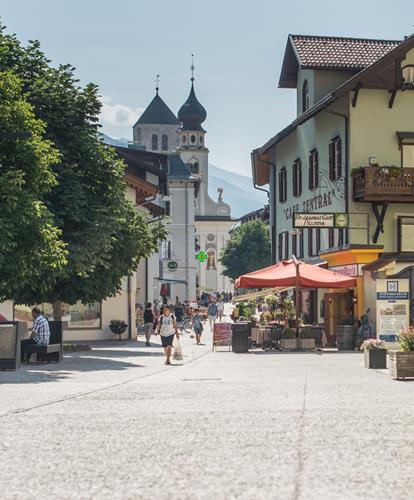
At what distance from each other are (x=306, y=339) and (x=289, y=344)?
1.75ft

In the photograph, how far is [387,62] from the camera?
1551 inches

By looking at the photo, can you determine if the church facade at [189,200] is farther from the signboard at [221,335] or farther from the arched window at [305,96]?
the signboard at [221,335]

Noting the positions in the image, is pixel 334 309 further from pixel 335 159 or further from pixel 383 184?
pixel 335 159

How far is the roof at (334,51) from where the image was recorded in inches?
1716

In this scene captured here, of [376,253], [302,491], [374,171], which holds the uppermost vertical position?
[374,171]

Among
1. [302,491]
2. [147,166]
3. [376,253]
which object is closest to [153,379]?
[302,491]

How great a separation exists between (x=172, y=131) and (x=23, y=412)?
153020 millimetres

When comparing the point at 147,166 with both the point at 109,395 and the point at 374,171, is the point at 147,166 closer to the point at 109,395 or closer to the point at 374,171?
the point at 374,171

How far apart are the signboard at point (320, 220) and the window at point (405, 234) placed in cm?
298

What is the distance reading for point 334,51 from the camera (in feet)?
146

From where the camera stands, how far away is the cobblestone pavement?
27.0 ft

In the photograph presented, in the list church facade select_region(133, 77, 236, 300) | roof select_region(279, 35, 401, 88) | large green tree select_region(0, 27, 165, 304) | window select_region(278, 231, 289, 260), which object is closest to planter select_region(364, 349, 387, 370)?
large green tree select_region(0, 27, 165, 304)

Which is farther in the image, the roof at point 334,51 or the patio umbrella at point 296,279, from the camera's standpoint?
the roof at point 334,51

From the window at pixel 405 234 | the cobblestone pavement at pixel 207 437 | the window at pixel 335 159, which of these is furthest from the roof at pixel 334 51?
the cobblestone pavement at pixel 207 437
